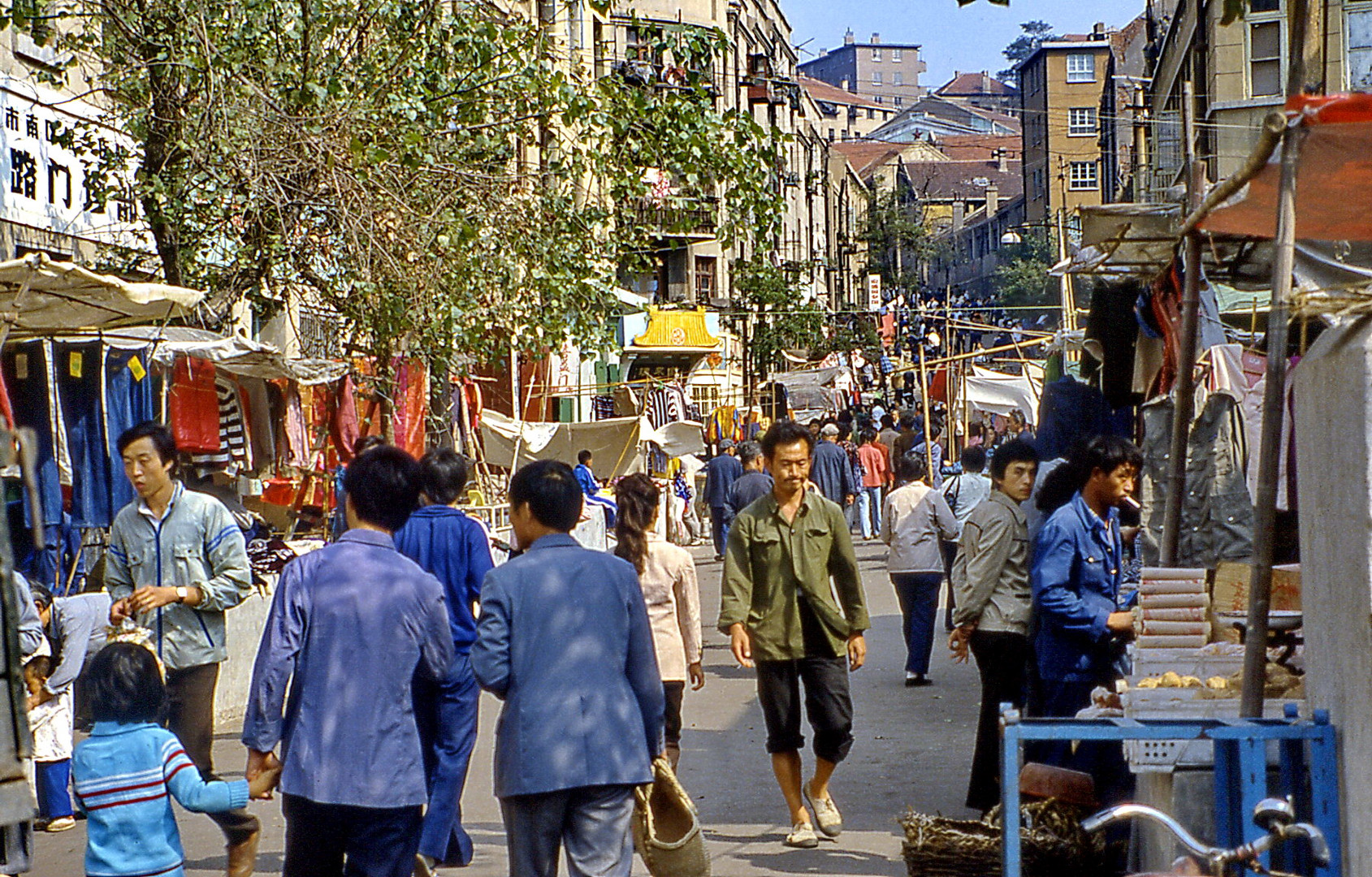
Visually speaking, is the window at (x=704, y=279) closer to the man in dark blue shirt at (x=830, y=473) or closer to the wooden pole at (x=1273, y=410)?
the man in dark blue shirt at (x=830, y=473)

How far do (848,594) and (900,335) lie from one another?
51.0 metres

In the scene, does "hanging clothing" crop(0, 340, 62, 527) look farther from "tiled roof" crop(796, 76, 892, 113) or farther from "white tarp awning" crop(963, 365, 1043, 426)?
"tiled roof" crop(796, 76, 892, 113)

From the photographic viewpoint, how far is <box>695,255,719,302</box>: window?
47.5 m

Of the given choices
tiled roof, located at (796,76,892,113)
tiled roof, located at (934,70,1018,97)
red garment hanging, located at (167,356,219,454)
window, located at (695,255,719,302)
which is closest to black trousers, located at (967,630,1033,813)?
red garment hanging, located at (167,356,219,454)

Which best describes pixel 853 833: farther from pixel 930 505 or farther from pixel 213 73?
pixel 213 73

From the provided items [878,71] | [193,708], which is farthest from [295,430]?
[878,71]

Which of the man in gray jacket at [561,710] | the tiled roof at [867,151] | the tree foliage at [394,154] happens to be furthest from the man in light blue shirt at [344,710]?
the tiled roof at [867,151]

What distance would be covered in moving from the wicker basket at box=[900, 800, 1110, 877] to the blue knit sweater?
8.95 feet

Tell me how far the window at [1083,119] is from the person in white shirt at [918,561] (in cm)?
7300

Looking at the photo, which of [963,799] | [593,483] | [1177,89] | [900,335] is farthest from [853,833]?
[900,335]

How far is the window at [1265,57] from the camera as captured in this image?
23156 mm

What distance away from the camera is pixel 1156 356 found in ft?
32.4

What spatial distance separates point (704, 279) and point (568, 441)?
27.4 meters

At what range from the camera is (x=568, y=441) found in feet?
69.4
